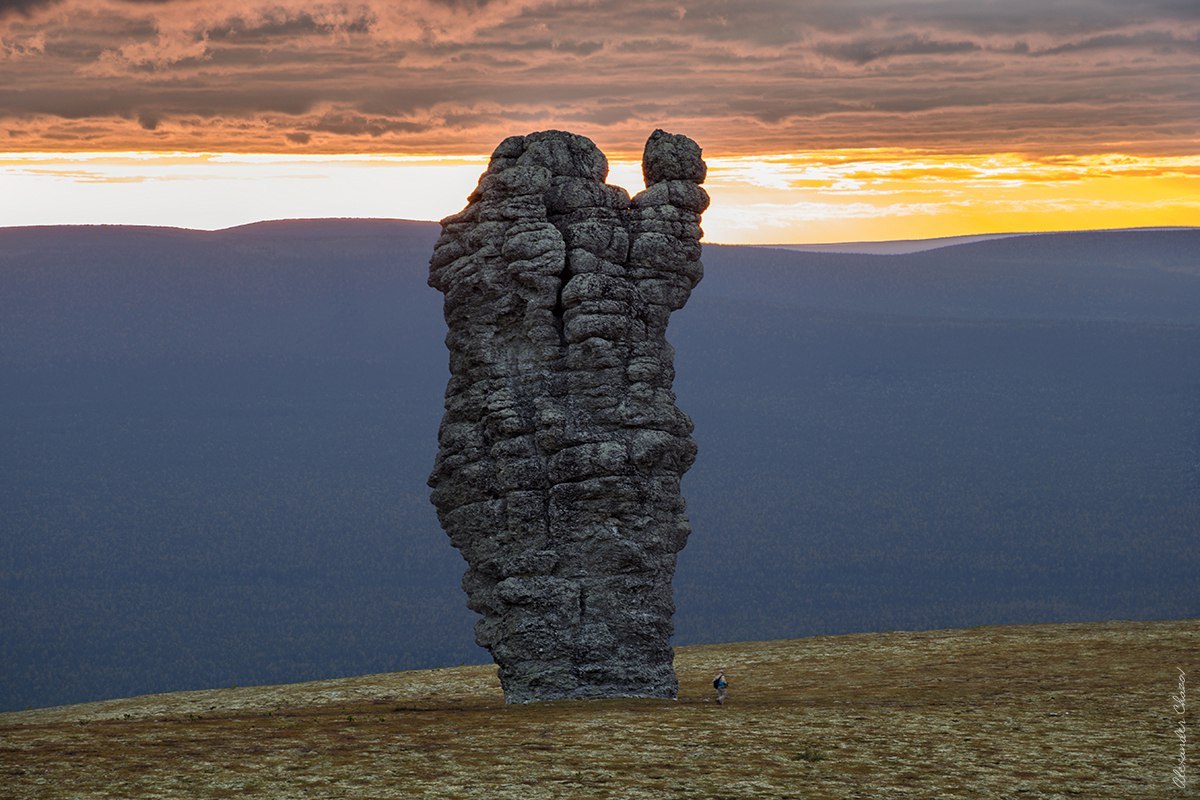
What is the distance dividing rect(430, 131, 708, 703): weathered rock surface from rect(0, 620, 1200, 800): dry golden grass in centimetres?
304

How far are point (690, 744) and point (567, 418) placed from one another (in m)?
16.3

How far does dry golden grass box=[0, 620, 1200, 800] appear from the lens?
42219 mm

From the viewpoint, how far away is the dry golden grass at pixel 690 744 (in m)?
42.2

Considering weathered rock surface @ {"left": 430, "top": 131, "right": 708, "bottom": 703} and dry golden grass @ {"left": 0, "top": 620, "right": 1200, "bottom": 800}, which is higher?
weathered rock surface @ {"left": 430, "top": 131, "right": 708, "bottom": 703}

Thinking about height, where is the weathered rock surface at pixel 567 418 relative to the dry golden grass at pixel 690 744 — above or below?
above

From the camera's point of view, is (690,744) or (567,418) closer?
(690,744)

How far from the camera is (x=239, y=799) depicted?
40.7 metres

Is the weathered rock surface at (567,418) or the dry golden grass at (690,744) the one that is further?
the weathered rock surface at (567,418)

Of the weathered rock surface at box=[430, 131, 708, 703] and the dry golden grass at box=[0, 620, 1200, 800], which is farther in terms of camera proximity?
the weathered rock surface at box=[430, 131, 708, 703]

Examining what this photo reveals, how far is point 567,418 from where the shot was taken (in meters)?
60.8

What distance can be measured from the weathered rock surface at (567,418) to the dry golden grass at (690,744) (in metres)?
3.04

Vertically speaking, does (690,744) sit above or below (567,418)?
below

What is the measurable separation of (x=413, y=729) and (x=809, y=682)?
25.2 meters

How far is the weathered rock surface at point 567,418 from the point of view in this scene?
6019 centimetres
